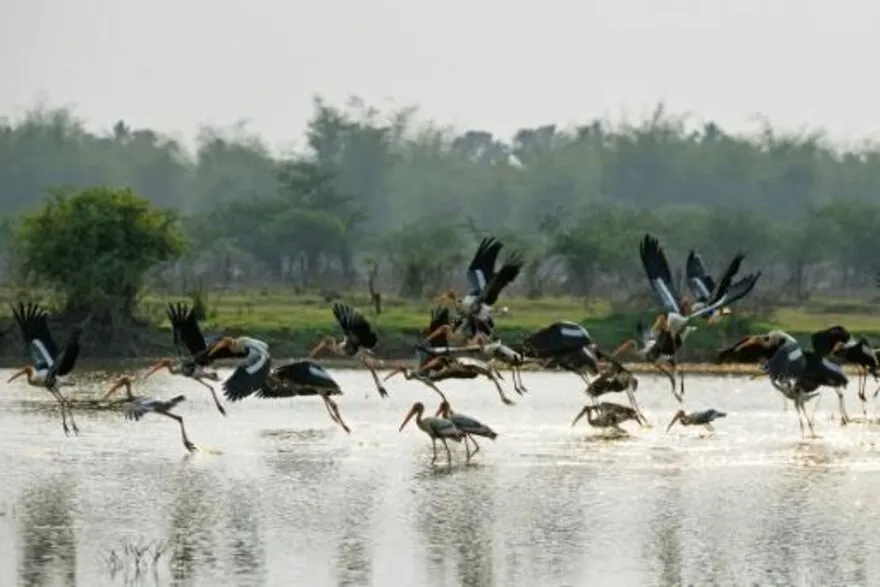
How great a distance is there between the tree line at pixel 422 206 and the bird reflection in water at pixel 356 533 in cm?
2394

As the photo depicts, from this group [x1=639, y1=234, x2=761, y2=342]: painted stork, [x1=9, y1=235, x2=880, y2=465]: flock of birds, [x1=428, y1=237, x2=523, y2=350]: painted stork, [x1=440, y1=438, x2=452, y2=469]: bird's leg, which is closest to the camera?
[x1=440, y1=438, x2=452, y2=469]: bird's leg

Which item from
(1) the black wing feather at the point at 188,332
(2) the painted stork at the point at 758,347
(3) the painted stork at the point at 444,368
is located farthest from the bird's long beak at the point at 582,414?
(1) the black wing feather at the point at 188,332

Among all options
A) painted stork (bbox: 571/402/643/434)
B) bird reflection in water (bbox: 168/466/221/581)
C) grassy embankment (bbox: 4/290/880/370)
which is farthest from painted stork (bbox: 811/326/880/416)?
grassy embankment (bbox: 4/290/880/370)

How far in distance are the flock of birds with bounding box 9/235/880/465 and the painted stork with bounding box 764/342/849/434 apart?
17 millimetres

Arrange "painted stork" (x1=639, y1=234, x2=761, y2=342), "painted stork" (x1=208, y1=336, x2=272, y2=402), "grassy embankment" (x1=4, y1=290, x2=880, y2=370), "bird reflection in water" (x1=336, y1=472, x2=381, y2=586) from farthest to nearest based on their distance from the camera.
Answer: "grassy embankment" (x1=4, y1=290, x2=880, y2=370), "painted stork" (x1=639, y1=234, x2=761, y2=342), "painted stork" (x1=208, y1=336, x2=272, y2=402), "bird reflection in water" (x1=336, y1=472, x2=381, y2=586)

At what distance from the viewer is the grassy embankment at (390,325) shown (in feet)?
143

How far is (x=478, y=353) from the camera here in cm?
2656

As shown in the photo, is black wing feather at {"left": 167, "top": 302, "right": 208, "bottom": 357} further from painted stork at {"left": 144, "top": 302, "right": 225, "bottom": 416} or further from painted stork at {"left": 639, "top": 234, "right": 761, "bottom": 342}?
painted stork at {"left": 639, "top": 234, "right": 761, "bottom": 342}

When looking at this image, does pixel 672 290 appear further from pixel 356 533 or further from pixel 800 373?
pixel 356 533

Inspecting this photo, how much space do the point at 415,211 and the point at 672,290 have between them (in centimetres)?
11310

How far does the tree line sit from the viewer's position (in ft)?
160

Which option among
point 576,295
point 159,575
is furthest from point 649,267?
point 576,295

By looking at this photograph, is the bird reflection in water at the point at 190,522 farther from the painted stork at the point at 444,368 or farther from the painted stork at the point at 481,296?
the painted stork at the point at 444,368

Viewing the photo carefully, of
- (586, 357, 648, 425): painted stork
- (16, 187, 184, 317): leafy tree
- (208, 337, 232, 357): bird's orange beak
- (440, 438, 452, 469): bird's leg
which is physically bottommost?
(440, 438, 452, 469): bird's leg
